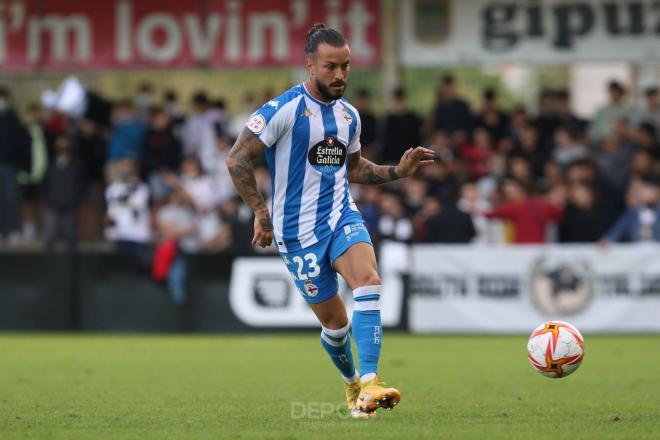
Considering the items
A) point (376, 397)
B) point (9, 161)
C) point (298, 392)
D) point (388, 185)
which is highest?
point (9, 161)

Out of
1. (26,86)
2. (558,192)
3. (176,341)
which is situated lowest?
(176,341)

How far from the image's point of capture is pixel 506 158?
65.0 ft

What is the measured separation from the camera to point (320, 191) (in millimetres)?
8328

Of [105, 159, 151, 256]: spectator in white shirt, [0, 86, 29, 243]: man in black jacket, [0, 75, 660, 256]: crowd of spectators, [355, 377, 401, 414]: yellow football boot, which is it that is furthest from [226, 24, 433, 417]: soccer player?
[0, 86, 29, 243]: man in black jacket

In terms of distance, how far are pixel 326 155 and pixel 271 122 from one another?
0.45m

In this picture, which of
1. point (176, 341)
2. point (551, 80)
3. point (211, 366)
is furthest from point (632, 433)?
point (551, 80)

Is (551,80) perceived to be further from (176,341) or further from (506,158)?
(176,341)

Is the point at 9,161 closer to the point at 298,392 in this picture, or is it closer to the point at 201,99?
the point at 201,99

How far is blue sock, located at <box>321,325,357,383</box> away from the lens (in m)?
8.55

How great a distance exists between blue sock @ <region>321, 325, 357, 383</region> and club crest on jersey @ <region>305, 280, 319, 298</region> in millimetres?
326

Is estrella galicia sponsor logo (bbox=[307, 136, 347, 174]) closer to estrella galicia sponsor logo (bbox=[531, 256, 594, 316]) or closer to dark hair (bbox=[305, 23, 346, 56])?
dark hair (bbox=[305, 23, 346, 56])

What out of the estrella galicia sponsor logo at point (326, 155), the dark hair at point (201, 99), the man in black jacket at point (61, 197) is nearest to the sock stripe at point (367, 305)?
the estrella galicia sponsor logo at point (326, 155)

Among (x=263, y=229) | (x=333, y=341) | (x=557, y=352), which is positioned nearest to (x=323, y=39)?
(x=263, y=229)

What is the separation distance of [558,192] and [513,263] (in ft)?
4.92
